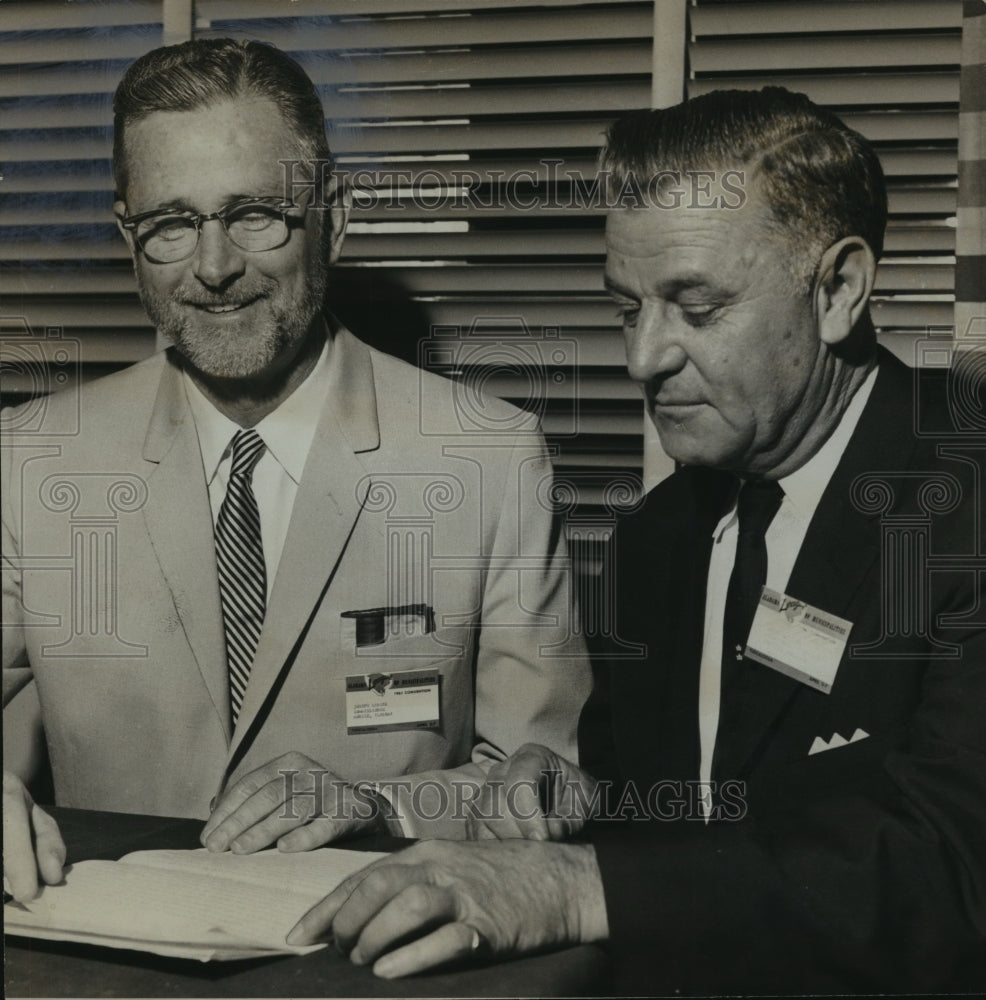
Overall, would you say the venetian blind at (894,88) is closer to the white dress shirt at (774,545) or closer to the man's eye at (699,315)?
the white dress shirt at (774,545)

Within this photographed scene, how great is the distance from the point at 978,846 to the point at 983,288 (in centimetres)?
101

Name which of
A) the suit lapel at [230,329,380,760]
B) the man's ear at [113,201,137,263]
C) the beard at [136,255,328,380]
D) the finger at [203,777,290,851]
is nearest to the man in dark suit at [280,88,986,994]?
the finger at [203,777,290,851]

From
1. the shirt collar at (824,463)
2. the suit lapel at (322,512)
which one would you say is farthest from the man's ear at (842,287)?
the suit lapel at (322,512)

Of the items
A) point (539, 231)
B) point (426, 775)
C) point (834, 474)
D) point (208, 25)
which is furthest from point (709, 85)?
point (426, 775)

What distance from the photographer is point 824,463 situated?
2072 millimetres

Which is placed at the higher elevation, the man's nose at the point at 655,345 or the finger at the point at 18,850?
the man's nose at the point at 655,345

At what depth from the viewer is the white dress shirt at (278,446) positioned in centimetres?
224

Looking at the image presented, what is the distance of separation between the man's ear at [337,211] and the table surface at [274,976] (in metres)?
Result: 1.23

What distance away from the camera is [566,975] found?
1.56 m

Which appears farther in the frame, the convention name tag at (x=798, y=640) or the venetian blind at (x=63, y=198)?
the venetian blind at (x=63, y=198)

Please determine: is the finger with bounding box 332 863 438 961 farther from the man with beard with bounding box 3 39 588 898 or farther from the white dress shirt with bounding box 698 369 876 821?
the white dress shirt with bounding box 698 369 876 821

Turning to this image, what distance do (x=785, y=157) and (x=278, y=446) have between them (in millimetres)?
1005

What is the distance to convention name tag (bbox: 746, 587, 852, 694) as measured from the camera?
2.02m

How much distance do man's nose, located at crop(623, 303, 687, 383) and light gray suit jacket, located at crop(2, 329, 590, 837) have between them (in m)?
0.31
